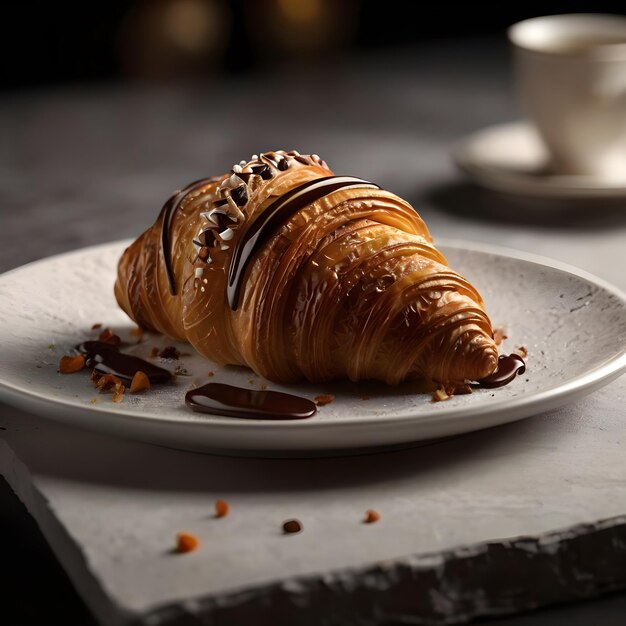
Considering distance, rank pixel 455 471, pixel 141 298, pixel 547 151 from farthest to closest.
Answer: pixel 547 151
pixel 141 298
pixel 455 471

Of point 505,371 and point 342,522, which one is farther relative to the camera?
point 505,371

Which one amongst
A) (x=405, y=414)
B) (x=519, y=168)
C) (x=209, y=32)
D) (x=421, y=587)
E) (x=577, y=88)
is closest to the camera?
(x=421, y=587)

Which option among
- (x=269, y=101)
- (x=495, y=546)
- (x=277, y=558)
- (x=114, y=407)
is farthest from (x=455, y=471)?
(x=269, y=101)

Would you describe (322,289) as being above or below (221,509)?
above

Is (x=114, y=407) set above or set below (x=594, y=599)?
above

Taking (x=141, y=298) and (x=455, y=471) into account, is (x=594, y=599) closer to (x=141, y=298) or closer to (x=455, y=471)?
(x=455, y=471)

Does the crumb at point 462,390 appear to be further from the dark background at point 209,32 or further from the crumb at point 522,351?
the dark background at point 209,32

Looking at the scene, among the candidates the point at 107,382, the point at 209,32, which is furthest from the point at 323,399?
the point at 209,32

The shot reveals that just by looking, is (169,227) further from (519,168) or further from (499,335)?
(519,168)
